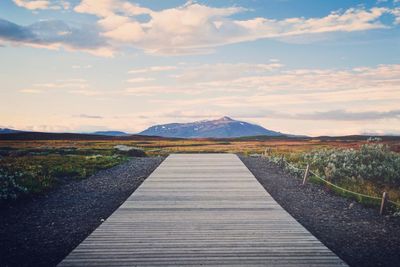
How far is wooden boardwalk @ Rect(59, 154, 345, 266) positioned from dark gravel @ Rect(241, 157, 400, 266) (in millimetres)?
919

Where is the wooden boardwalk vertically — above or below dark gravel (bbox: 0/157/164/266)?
above

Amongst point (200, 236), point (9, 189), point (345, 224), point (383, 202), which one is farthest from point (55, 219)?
point (383, 202)

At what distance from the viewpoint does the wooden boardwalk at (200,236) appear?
773cm

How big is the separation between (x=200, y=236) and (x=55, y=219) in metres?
5.59

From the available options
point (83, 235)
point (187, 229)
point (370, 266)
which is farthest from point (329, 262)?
point (83, 235)

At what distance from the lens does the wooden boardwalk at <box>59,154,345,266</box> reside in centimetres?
773

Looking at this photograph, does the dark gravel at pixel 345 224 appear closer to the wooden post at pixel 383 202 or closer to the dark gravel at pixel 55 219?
the wooden post at pixel 383 202

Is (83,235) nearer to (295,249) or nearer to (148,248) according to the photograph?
(148,248)

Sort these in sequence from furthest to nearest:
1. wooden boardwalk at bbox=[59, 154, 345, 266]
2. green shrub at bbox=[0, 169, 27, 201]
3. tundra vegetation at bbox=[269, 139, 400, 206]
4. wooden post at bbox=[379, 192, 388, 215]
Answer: tundra vegetation at bbox=[269, 139, 400, 206] → green shrub at bbox=[0, 169, 27, 201] → wooden post at bbox=[379, 192, 388, 215] → wooden boardwalk at bbox=[59, 154, 345, 266]

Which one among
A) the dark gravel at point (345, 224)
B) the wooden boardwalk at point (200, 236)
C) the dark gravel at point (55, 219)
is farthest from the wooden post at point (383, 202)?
the dark gravel at point (55, 219)

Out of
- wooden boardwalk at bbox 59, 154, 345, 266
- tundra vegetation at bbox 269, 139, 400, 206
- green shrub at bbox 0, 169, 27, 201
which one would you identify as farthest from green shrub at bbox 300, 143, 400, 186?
green shrub at bbox 0, 169, 27, 201

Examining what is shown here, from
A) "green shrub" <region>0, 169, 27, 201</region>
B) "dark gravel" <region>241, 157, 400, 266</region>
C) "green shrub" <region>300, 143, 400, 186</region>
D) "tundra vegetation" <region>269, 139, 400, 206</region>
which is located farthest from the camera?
"green shrub" <region>300, 143, 400, 186</region>

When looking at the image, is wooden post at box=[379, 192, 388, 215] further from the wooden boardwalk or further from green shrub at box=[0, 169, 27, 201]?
green shrub at box=[0, 169, 27, 201]

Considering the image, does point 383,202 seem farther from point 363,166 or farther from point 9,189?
point 9,189
